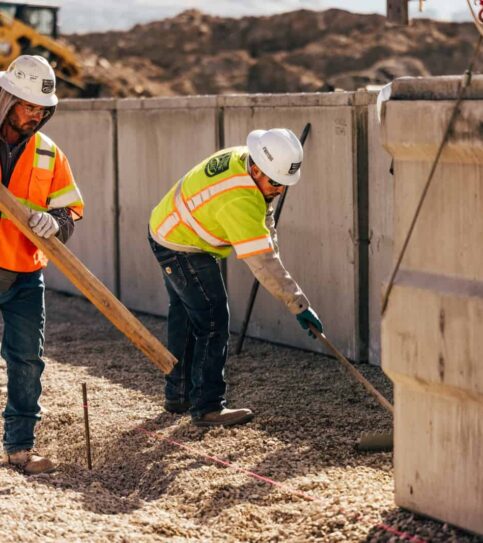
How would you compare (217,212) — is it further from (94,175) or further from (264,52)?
(264,52)

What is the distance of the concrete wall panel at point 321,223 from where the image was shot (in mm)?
8617

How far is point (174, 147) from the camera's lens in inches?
414

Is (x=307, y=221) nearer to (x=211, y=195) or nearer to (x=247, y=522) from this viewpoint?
(x=211, y=195)

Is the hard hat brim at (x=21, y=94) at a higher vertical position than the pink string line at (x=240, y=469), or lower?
higher

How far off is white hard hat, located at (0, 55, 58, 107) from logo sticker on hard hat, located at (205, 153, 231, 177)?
1096 millimetres

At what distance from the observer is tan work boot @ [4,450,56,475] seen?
19.8ft

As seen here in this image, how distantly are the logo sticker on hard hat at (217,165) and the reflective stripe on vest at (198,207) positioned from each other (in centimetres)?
9

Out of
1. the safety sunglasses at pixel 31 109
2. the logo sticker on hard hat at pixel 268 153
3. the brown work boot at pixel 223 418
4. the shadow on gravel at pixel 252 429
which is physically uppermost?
the safety sunglasses at pixel 31 109

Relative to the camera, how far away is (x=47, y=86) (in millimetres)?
5805

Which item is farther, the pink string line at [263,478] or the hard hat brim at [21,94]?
the hard hat brim at [21,94]

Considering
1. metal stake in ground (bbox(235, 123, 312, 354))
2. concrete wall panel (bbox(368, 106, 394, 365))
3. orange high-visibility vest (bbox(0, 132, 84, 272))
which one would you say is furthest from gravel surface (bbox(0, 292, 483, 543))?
orange high-visibility vest (bbox(0, 132, 84, 272))

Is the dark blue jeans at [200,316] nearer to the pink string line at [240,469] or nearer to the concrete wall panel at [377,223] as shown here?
the pink string line at [240,469]

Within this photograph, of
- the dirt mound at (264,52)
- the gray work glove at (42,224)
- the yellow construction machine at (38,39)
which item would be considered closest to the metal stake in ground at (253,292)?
the gray work glove at (42,224)

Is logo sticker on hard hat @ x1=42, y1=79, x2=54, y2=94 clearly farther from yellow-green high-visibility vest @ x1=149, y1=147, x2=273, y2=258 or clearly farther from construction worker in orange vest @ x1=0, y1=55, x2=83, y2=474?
yellow-green high-visibility vest @ x1=149, y1=147, x2=273, y2=258
